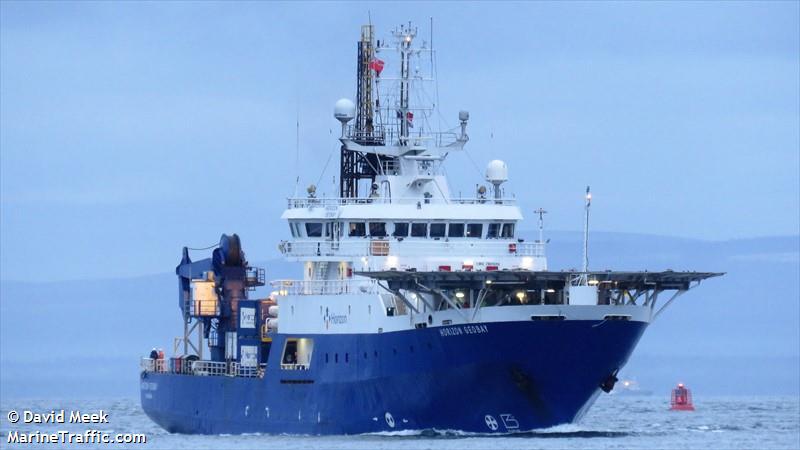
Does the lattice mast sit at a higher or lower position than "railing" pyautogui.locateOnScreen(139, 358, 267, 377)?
higher

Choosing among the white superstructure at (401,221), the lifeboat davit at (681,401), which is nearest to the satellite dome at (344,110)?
the white superstructure at (401,221)

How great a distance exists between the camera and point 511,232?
261 ft

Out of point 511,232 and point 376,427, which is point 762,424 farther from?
point 376,427

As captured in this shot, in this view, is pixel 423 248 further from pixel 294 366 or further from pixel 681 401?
pixel 681 401

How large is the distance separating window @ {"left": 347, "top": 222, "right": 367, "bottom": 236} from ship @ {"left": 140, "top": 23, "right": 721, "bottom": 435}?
0.04 m

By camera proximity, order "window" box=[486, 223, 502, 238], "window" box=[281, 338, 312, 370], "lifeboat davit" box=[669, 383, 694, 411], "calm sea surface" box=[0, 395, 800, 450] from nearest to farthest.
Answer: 1. "calm sea surface" box=[0, 395, 800, 450]
2. "window" box=[281, 338, 312, 370]
3. "window" box=[486, 223, 502, 238]
4. "lifeboat davit" box=[669, 383, 694, 411]

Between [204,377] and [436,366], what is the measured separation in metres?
16.6

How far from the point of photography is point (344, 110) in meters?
81.4

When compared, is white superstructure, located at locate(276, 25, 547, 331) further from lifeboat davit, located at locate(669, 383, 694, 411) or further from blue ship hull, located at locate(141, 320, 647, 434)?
lifeboat davit, located at locate(669, 383, 694, 411)

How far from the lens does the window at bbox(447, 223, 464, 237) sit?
256 feet

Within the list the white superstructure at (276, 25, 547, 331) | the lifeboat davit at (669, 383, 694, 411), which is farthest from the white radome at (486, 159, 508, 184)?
the lifeboat davit at (669, 383, 694, 411)

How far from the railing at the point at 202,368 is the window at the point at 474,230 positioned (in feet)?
31.1

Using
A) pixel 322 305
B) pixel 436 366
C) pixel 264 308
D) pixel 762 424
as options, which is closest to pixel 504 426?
pixel 436 366

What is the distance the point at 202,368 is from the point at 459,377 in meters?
19.6
